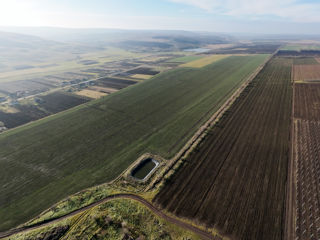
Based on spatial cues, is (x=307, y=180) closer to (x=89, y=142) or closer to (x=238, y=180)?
(x=238, y=180)

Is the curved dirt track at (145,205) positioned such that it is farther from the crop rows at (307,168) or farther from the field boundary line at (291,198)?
the crop rows at (307,168)

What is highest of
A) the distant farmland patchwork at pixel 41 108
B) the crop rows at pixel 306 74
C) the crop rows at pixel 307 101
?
the crop rows at pixel 306 74

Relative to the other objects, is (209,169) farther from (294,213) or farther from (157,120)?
(157,120)

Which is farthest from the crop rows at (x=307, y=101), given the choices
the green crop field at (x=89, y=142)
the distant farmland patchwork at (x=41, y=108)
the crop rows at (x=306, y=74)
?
the distant farmland patchwork at (x=41, y=108)

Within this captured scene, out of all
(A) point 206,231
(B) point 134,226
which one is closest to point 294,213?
(A) point 206,231

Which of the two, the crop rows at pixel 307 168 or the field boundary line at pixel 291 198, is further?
the crop rows at pixel 307 168

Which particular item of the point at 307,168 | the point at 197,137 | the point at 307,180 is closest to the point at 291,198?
the point at 307,180

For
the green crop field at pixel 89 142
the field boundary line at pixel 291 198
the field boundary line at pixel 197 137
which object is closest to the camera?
the field boundary line at pixel 291 198

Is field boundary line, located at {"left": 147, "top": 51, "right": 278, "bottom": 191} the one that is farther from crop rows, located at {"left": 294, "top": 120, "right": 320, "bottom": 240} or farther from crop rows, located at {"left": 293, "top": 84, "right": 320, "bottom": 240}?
crop rows, located at {"left": 294, "top": 120, "right": 320, "bottom": 240}
